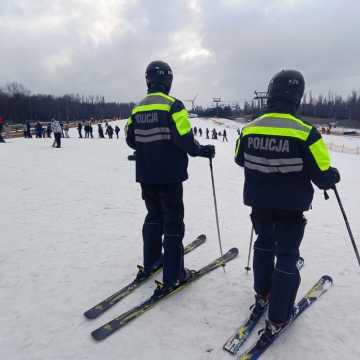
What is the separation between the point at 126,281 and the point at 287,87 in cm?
268

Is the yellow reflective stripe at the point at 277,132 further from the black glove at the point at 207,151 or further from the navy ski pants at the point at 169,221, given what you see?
the navy ski pants at the point at 169,221

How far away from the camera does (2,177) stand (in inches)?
370

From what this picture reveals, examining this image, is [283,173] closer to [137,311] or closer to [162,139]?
[162,139]

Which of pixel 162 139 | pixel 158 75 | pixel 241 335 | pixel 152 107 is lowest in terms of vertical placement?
pixel 241 335

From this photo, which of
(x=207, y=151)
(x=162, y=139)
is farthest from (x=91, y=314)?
(x=207, y=151)

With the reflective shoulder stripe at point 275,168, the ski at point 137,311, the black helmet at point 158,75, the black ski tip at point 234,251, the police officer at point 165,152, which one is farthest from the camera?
the black ski tip at point 234,251

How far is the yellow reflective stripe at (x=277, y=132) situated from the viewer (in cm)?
232

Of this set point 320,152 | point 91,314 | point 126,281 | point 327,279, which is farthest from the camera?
point 126,281

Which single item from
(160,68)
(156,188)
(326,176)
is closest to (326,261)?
(326,176)

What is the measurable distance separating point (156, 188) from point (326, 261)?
2485mm

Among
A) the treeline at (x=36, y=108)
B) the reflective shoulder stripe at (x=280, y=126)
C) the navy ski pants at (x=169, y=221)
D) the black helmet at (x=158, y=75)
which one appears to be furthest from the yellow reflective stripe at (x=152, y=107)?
the treeline at (x=36, y=108)

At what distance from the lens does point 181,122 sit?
117 inches

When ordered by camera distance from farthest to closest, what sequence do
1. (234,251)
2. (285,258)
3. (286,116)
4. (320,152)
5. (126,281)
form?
1. (234,251)
2. (126,281)
3. (285,258)
4. (286,116)
5. (320,152)

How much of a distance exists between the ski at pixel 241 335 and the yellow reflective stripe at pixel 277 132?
1.66m
